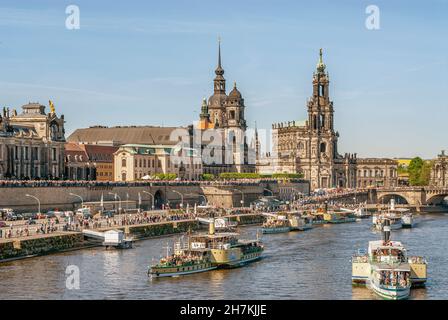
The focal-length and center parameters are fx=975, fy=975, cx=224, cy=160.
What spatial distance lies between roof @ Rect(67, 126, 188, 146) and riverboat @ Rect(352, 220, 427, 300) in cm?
11961

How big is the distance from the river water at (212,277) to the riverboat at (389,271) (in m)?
0.87

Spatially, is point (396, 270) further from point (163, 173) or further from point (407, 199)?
point (407, 199)

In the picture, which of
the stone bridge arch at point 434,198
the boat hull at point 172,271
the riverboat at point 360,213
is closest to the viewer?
the boat hull at point 172,271

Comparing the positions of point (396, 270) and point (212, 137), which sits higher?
point (212, 137)

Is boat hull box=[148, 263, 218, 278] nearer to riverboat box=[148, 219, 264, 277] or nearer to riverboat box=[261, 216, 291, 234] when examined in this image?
riverboat box=[148, 219, 264, 277]

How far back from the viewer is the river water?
200 feet

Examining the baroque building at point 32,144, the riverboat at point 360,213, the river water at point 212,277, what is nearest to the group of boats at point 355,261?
the river water at point 212,277

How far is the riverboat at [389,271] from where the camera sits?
2356 inches

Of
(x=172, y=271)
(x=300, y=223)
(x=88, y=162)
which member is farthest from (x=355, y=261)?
(x=88, y=162)

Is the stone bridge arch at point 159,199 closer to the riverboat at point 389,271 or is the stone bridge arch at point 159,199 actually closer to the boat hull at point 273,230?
the boat hull at point 273,230

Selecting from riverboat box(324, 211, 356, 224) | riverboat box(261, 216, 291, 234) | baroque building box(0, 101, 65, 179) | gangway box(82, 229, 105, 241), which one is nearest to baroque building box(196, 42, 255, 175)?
riverboat box(324, 211, 356, 224)
